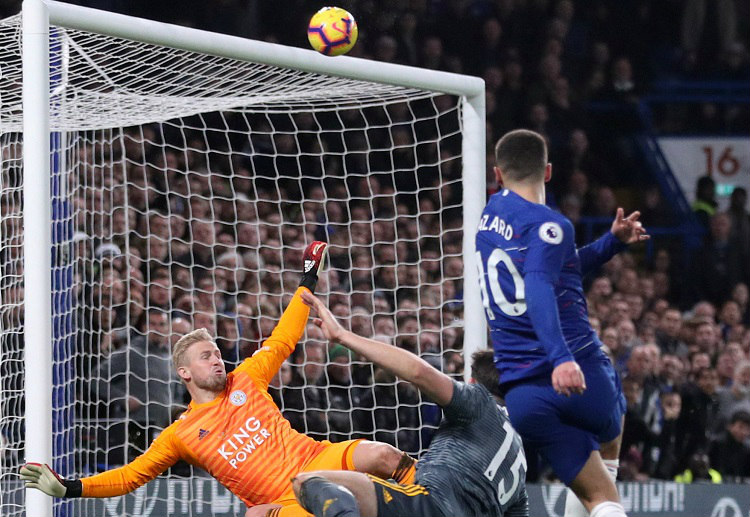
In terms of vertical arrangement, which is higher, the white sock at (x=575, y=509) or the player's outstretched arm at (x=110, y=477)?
the player's outstretched arm at (x=110, y=477)

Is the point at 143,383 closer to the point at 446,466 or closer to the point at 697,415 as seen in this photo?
the point at 446,466

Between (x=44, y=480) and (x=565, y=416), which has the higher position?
Result: (x=565, y=416)

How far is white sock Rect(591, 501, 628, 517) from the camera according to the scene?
4.32 m

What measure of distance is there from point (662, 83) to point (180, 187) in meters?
6.32

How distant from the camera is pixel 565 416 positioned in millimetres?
4320

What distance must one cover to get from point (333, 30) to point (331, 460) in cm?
205

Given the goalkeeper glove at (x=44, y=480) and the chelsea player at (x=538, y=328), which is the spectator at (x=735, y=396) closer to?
the chelsea player at (x=538, y=328)

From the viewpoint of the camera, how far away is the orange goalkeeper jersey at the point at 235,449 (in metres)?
5.36

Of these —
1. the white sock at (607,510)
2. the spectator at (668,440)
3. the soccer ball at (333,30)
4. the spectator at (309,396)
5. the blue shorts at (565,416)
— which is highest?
the soccer ball at (333,30)

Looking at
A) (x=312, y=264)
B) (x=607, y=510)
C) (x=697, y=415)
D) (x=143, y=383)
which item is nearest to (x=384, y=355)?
(x=607, y=510)

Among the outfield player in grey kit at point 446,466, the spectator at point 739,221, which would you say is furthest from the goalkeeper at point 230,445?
the spectator at point 739,221

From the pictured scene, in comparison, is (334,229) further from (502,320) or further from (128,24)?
(502,320)

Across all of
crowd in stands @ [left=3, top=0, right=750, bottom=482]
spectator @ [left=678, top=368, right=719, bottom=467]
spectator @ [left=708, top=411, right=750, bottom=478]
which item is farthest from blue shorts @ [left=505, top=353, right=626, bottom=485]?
spectator @ [left=708, top=411, right=750, bottom=478]

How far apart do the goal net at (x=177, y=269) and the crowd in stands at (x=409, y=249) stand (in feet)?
0.09
